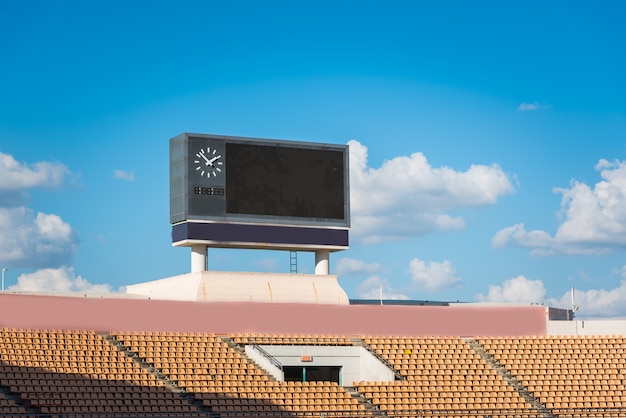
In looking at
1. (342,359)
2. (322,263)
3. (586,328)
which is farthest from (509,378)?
(322,263)

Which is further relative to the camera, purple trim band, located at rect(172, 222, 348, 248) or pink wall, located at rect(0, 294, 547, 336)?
purple trim band, located at rect(172, 222, 348, 248)

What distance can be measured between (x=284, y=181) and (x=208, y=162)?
3328mm

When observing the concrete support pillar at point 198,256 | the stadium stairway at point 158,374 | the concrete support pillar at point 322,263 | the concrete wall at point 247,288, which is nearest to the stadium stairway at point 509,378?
the concrete wall at point 247,288

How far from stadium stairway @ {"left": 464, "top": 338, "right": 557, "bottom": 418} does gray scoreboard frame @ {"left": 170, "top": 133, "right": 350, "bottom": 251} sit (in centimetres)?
694

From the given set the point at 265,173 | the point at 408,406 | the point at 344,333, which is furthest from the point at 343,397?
the point at 265,173

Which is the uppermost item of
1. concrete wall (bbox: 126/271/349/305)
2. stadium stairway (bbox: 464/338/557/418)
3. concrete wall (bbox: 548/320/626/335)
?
→ concrete wall (bbox: 126/271/349/305)

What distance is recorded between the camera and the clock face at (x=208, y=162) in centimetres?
4656

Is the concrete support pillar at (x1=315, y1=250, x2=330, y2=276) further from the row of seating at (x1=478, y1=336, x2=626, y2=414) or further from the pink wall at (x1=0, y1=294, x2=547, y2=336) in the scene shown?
the row of seating at (x1=478, y1=336, x2=626, y2=414)

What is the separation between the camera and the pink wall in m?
43.6

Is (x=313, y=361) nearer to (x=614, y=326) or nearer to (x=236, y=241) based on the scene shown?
(x=236, y=241)

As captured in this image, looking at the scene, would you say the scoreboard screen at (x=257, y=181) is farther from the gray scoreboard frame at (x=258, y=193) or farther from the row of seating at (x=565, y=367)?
the row of seating at (x=565, y=367)

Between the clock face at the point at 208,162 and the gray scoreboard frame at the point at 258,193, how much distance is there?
40mm

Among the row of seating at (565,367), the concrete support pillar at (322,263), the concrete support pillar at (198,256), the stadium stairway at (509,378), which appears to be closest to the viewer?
the stadium stairway at (509,378)

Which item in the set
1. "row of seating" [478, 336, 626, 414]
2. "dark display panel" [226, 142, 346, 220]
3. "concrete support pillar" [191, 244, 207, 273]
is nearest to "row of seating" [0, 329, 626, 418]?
"row of seating" [478, 336, 626, 414]
